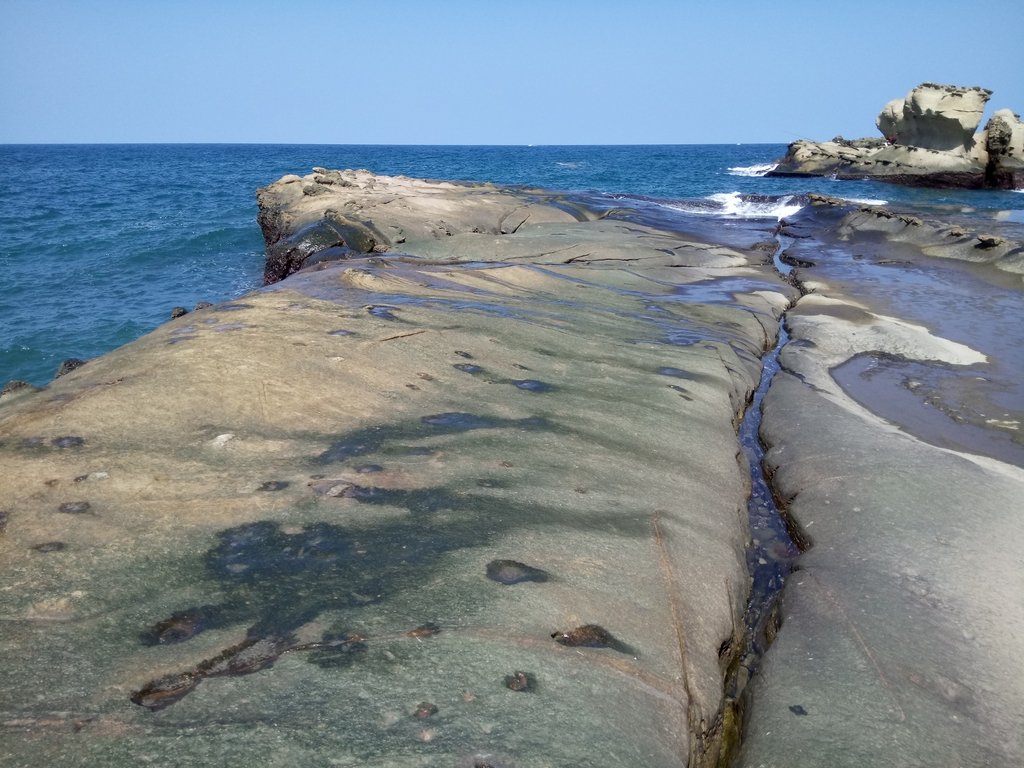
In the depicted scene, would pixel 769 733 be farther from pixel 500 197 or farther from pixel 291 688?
pixel 500 197

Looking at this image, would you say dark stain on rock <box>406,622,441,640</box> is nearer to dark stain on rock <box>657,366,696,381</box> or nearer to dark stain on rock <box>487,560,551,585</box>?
dark stain on rock <box>487,560,551,585</box>

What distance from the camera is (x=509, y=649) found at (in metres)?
2.64

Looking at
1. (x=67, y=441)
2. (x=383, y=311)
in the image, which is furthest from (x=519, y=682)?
(x=383, y=311)

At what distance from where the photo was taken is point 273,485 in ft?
11.2

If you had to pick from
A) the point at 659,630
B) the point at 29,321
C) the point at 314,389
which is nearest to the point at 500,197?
the point at 29,321

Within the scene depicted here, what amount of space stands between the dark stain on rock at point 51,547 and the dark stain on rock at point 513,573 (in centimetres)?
159

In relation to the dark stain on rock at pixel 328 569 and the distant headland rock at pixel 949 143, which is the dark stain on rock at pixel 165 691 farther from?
the distant headland rock at pixel 949 143

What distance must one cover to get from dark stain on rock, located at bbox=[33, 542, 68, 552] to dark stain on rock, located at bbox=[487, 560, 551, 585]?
5.21ft

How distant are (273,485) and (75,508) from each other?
2.52 ft

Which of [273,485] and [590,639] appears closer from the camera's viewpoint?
[590,639]

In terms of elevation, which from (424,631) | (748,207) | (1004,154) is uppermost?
(1004,154)

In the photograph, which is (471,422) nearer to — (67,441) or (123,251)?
(67,441)

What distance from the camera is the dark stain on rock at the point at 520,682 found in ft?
8.15

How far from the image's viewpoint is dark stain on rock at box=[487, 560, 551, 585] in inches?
118
